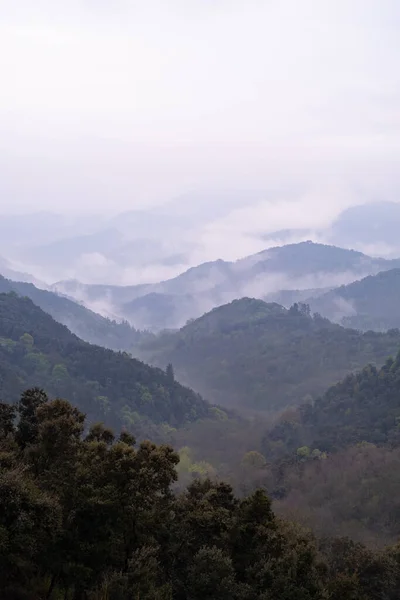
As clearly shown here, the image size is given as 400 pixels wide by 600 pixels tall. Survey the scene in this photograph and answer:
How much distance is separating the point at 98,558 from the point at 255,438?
135632 mm

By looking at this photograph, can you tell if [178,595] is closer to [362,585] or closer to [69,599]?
[69,599]

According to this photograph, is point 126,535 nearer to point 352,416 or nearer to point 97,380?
point 352,416

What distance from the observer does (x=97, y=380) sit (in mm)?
171875

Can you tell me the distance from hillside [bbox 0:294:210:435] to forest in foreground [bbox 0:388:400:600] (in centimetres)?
11969

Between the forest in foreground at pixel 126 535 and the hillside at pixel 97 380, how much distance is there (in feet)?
393

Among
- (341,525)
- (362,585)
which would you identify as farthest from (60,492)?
(341,525)

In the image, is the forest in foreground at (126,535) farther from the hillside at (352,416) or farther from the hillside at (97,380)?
the hillside at (97,380)

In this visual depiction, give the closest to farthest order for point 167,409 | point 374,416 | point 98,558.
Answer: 1. point 98,558
2. point 374,416
3. point 167,409

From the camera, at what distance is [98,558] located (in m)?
28.9

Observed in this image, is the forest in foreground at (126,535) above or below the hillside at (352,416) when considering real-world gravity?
below

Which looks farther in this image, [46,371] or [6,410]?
[46,371]

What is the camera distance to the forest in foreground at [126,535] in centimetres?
2673

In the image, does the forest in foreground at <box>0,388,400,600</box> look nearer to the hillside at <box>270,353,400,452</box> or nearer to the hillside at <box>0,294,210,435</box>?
the hillside at <box>270,353,400,452</box>

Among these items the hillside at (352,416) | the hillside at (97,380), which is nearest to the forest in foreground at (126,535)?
the hillside at (352,416)
